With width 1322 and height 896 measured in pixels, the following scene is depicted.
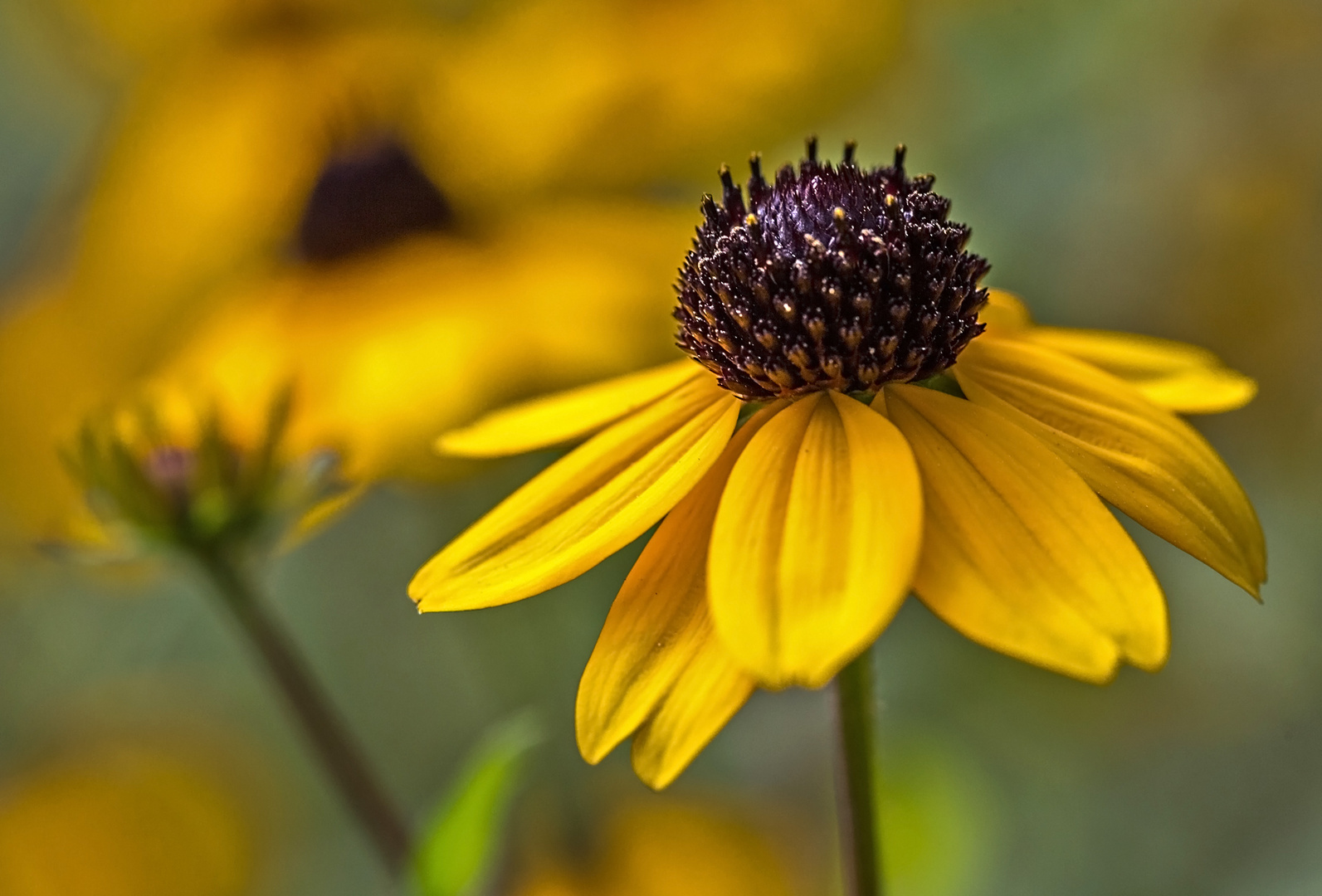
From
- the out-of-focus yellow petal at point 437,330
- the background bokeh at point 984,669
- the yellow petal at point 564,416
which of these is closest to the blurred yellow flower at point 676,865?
the background bokeh at point 984,669

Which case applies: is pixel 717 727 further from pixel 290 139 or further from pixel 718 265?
pixel 290 139

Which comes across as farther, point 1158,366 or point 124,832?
point 124,832

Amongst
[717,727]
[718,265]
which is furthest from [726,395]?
[717,727]

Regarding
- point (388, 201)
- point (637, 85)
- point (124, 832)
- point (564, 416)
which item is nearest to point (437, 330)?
point (388, 201)

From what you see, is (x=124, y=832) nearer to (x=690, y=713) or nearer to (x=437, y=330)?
(x=437, y=330)

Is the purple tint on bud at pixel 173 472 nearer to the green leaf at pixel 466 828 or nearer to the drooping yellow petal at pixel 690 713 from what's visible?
the green leaf at pixel 466 828

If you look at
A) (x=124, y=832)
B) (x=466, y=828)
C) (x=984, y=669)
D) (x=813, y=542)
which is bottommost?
(x=984, y=669)
